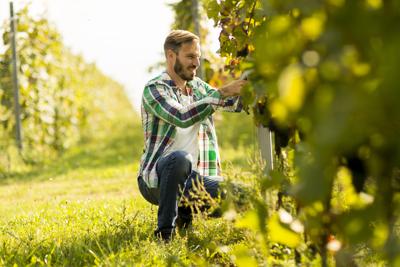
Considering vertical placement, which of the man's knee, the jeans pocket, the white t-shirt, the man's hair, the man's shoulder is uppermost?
the man's hair

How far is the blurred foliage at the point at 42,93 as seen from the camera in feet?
30.5

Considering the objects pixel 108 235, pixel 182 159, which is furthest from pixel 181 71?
pixel 108 235

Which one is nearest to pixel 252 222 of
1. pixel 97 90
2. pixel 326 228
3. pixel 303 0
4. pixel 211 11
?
pixel 326 228

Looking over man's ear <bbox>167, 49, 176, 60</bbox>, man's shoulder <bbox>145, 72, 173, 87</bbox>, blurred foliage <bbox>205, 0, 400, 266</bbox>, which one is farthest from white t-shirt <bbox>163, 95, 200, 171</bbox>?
blurred foliage <bbox>205, 0, 400, 266</bbox>

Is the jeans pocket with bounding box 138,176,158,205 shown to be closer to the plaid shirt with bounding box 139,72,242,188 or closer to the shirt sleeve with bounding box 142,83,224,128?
the plaid shirt with bounding box 139,72,242,188

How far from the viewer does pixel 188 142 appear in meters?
3.78

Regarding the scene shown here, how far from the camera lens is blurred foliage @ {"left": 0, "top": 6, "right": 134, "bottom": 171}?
30.5 ft

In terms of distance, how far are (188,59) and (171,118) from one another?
0.42 m

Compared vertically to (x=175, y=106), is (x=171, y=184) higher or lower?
lower

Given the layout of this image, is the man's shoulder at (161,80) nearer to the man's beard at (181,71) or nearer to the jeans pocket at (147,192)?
the man's beard at (181,71)

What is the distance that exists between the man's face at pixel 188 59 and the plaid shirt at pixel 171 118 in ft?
0.36

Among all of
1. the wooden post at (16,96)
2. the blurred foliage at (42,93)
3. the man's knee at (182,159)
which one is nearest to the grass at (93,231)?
the man's knee at (182,159)

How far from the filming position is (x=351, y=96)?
50.1 inches

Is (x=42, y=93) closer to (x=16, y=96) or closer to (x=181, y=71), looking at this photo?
(x=16, y=96)
